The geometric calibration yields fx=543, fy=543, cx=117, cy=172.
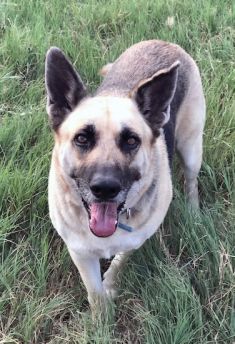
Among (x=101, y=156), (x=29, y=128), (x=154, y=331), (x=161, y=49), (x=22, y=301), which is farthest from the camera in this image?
(x=29, y=128)

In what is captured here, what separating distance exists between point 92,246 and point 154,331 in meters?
0.50

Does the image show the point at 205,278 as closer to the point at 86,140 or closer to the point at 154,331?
the point at 154,331

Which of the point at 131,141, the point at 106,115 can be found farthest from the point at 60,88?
the point at 131,141

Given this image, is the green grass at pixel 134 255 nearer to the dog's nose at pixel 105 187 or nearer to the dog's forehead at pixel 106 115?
the dog's nose at pixel 105 187

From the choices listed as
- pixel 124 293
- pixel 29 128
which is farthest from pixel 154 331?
pixel 29 128

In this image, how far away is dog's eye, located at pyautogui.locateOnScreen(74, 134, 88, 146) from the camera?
8.04 ft

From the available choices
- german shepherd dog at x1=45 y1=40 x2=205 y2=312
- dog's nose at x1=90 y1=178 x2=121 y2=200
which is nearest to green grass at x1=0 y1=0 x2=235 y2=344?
german shepherd dog at x1=45 y1=40 x2=205 y2=312

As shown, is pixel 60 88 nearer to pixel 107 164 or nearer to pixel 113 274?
pixel 107 164

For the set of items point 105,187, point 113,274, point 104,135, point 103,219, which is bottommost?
point 113,274

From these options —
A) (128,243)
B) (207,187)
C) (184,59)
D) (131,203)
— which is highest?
(184,59)

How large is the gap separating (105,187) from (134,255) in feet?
2.77

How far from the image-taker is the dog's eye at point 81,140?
2.45 metres

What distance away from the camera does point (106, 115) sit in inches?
97.7

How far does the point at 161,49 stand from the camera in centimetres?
337
